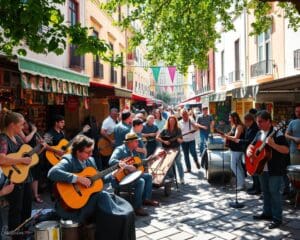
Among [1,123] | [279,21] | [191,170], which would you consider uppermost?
[279,21]

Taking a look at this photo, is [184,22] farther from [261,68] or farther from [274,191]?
[274,191]

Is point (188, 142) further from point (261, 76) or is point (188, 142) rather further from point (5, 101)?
point (261, 76)

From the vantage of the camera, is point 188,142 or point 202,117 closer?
point 188,142

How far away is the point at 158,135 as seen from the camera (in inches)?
343

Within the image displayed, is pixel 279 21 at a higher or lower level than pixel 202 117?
higher

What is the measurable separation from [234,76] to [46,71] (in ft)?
50.3

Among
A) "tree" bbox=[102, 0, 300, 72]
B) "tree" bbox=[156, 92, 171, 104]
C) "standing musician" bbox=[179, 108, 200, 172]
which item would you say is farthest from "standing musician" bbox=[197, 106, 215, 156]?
"tree" bbox=[156, 92, 171, 104]

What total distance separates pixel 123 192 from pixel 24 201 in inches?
74.6

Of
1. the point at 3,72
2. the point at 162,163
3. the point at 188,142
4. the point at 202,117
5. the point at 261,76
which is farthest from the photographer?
the point at 261,76

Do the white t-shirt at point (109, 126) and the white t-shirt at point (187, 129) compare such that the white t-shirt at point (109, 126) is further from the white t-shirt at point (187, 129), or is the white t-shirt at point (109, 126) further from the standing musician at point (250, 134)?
the standing musician at point (250, 134)

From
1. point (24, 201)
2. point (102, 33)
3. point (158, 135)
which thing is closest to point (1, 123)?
point (24, 201)

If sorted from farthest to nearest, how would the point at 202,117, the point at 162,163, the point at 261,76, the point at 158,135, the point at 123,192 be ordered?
the point at 261,76 → the point at 202,117 → the point at 158,135 → the point at 162,163 → the point at 123,192

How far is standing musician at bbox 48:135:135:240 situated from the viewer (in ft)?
13.7

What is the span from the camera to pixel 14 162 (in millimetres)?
4656
